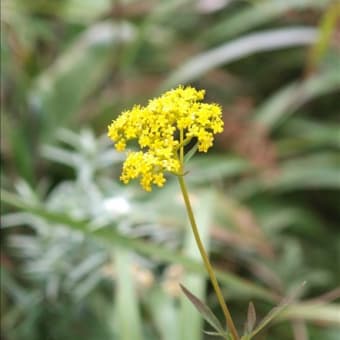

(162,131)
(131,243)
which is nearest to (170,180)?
(131,243)

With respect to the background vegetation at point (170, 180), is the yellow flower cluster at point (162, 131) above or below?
below

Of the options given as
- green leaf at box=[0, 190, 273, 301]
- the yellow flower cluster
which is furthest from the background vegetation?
the yellow flower cluster

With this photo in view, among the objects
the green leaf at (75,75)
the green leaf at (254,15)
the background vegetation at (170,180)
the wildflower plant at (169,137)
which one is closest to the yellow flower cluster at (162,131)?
the wildflower plant at (169,137)

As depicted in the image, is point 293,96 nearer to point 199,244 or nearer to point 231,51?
point 231,51

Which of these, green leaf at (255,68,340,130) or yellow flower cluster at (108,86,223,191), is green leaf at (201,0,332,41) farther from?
yellow flower cluster at (108,86,223,191)

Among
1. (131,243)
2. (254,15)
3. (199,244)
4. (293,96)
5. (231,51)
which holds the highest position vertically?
(254,15)

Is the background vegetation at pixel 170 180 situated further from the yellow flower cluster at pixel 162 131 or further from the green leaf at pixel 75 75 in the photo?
the yellow flower cluster at pixel 162 131
